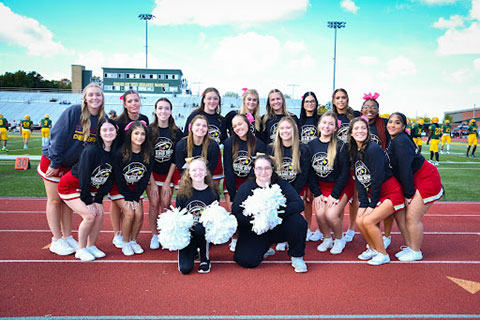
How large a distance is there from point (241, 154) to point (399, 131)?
5.51 ft

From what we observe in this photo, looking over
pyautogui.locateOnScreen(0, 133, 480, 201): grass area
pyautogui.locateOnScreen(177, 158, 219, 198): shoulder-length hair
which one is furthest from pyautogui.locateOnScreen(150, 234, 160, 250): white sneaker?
pyautogui.locateOnScreen(0, 133, 480, 201): grass area

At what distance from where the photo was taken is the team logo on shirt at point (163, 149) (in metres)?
4.02

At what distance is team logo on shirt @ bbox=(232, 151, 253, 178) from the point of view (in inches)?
152

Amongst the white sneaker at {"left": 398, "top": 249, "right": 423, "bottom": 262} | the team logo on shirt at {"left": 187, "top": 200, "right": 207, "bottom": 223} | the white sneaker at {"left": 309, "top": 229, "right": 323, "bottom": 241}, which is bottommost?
the white sneaker at {"left": 309, "top": 229, "right": 323, "bottom": 241}

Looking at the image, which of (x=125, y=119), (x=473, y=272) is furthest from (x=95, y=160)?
(x=473, y=272)

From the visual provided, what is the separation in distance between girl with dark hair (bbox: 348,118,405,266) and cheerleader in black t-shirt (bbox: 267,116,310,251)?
1.79ft

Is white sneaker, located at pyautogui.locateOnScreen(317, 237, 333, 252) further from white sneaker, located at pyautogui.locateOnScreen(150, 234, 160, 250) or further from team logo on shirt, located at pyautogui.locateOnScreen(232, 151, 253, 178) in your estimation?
white sneaker, located at pyautogui.locateOnScreen(150, 234, 160, 250)

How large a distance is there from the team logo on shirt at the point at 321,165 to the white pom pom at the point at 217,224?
1223mm

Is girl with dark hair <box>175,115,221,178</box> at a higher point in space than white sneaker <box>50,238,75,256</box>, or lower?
higher

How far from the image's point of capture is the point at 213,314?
2463 millimetres

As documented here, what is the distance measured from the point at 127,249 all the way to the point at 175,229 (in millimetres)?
909

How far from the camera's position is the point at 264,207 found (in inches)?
125

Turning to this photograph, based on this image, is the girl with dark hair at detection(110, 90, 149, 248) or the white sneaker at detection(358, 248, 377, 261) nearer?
the white sneaker at detection(358, 248, 377, 261)

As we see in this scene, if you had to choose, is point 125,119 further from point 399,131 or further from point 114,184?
point 399,131
